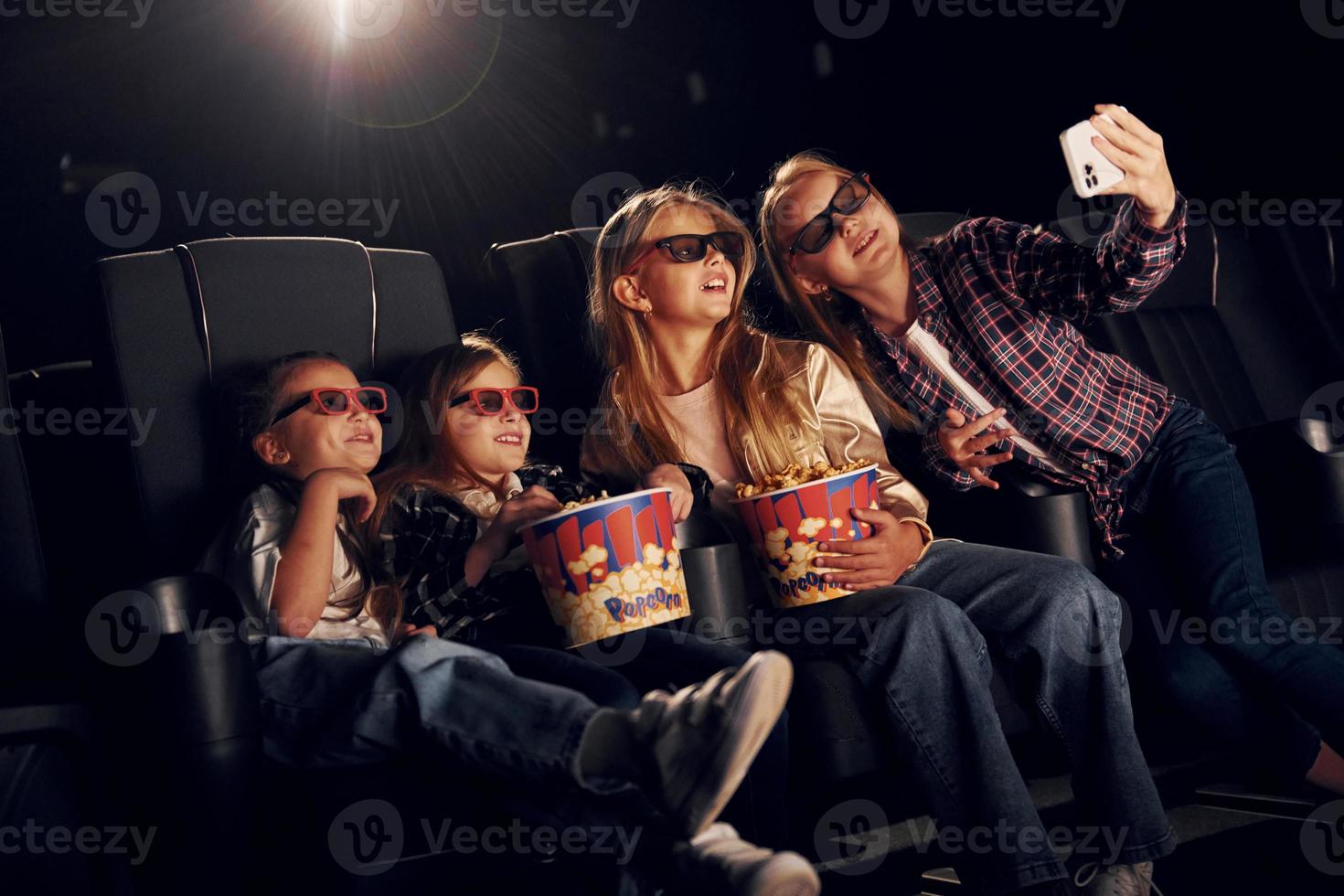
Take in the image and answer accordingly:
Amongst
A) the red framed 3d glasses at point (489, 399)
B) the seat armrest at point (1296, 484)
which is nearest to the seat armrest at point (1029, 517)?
the seat armrest at point (1296, 484)

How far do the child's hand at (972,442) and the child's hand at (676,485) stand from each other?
44 cm

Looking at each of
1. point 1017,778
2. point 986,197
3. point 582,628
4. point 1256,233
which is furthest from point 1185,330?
point 582,628

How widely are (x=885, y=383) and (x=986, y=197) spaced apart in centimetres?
147

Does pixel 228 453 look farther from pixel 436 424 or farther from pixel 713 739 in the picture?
pixel 713 739

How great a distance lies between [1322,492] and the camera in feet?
6.66

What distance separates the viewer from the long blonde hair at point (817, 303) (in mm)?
2215

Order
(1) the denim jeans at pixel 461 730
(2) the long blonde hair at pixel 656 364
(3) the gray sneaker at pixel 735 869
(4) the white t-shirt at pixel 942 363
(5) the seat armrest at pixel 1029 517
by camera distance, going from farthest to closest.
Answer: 1. (4) the white t-shirt at pixel 942 363
2. (2) the long blonde hair at pixel 656 364
3. (5) the seat armrest at pixel 1029 517
4. (1) the denim jeans at pixel 461 730
5. (3) the gray sneaker at pixel 735 869

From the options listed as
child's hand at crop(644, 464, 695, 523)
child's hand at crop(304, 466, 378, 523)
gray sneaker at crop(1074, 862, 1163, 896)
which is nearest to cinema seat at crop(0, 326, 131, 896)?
child's hand at crop(304, 466, 378, 523)

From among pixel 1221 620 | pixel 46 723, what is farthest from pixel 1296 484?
pixel 46 723

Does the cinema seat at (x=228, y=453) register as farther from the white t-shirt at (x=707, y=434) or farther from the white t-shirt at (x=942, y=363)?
the white t-shirt at (x=942, y=363)

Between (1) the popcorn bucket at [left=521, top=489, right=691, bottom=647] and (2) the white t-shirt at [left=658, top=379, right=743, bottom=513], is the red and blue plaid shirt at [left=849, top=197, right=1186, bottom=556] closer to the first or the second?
(2) the white t-shirt at [left=658, top=379, right=743, bottom=513]

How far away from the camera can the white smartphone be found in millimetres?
1699

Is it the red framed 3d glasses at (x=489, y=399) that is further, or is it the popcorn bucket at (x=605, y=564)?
the red framed 3d glasses at (x=489, y=399)

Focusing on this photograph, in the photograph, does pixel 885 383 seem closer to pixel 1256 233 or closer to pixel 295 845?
pixel 295 845
